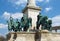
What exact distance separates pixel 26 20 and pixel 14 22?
4.68 feet

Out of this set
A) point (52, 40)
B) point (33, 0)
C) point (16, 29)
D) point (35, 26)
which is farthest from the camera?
point (33, 0)

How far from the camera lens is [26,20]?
21.4 m

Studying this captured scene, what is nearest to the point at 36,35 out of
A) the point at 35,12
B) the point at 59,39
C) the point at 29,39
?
the point at 29,39

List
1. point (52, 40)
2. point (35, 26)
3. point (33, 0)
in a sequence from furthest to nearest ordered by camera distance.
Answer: point (33, 0)
point (35, 26)
point (52, 40)

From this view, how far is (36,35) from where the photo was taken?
18.8 m

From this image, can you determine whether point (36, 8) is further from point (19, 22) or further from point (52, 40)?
point (52, 40)

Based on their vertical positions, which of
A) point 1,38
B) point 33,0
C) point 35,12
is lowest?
point 1,38

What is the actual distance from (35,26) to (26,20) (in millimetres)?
2793

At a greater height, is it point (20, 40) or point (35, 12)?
point (35, 12)

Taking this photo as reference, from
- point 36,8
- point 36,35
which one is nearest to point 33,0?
point 36,8

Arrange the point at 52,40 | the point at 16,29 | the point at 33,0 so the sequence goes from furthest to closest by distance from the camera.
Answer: the point at 33,0, the point at 16,29, the point at 52,40

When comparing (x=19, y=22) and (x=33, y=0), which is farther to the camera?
(x=33, y=0)

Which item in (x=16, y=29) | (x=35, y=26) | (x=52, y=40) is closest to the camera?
(x=52, y=40)

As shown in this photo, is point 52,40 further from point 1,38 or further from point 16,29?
point 1,38
